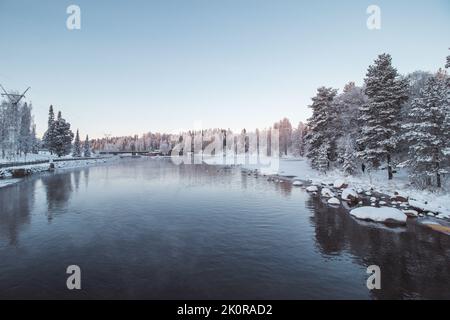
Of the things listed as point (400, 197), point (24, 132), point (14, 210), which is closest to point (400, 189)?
point (400, 197)

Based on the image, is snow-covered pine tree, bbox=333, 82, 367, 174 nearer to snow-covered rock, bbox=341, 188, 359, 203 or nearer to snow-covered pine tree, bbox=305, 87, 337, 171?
snow-covered pine tree, bbox=305, 87, 337, 171

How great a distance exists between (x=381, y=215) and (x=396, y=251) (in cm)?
578

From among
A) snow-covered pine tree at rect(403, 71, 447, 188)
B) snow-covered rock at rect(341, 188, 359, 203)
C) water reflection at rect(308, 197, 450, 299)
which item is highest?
snow-covered pine tree at rect(403, 71, 447, 188)

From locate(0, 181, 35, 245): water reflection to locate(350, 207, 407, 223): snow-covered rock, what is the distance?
22.5m

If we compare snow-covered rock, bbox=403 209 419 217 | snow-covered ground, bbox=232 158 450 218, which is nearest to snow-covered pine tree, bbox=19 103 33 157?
snow-covered ground, bbox=232 158 450 218

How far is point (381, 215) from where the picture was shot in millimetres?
18562

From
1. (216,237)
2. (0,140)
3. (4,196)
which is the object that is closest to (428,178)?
(216,237)

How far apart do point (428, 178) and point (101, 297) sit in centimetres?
2921

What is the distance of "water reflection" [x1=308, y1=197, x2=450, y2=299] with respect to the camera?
9805mm

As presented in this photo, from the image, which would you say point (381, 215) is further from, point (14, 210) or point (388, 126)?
point (14, 210)

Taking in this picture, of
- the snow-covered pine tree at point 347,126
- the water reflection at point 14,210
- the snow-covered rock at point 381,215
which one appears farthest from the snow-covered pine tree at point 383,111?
the water reflection at point 14,210

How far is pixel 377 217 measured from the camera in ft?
61.0

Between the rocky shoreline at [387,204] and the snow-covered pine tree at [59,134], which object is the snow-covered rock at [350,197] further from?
the snow-covered pine tree at [59,134]

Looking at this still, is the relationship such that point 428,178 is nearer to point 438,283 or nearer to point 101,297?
point 438,283
